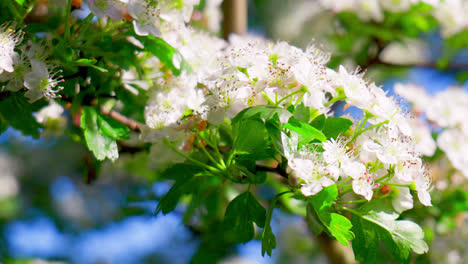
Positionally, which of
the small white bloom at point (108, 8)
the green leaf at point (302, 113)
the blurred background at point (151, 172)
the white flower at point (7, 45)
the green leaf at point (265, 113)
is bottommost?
the blurred background at point (151, 172)

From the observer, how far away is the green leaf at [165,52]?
94 centimetres

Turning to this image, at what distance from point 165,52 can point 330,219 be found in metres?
0.49

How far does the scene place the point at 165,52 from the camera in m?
0.96

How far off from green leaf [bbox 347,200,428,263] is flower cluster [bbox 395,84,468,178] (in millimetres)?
473

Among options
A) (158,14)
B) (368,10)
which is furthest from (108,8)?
(368,10)

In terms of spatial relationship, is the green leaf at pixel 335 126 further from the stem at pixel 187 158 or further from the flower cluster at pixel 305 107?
the stem at pixel 187 158

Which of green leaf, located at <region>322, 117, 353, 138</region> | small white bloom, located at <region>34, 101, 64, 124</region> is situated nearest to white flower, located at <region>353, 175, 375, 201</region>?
green leaf, located at <region>322, 117, 353, 138</region>

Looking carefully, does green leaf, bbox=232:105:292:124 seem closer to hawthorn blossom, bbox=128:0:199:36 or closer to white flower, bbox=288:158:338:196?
white flower, bbox=288:158:338:196

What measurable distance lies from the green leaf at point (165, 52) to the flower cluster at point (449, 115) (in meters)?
0.72

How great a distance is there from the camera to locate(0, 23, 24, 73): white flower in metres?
0.79

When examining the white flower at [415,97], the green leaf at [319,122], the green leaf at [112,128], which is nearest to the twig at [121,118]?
the green leaf at [112,128]

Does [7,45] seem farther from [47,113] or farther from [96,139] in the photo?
[47,113]

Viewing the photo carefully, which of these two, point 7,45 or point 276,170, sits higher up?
point 7,45

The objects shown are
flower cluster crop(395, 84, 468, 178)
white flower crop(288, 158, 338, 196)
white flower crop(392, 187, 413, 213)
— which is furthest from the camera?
flower cluster crop(395, 84, 468, 178)
